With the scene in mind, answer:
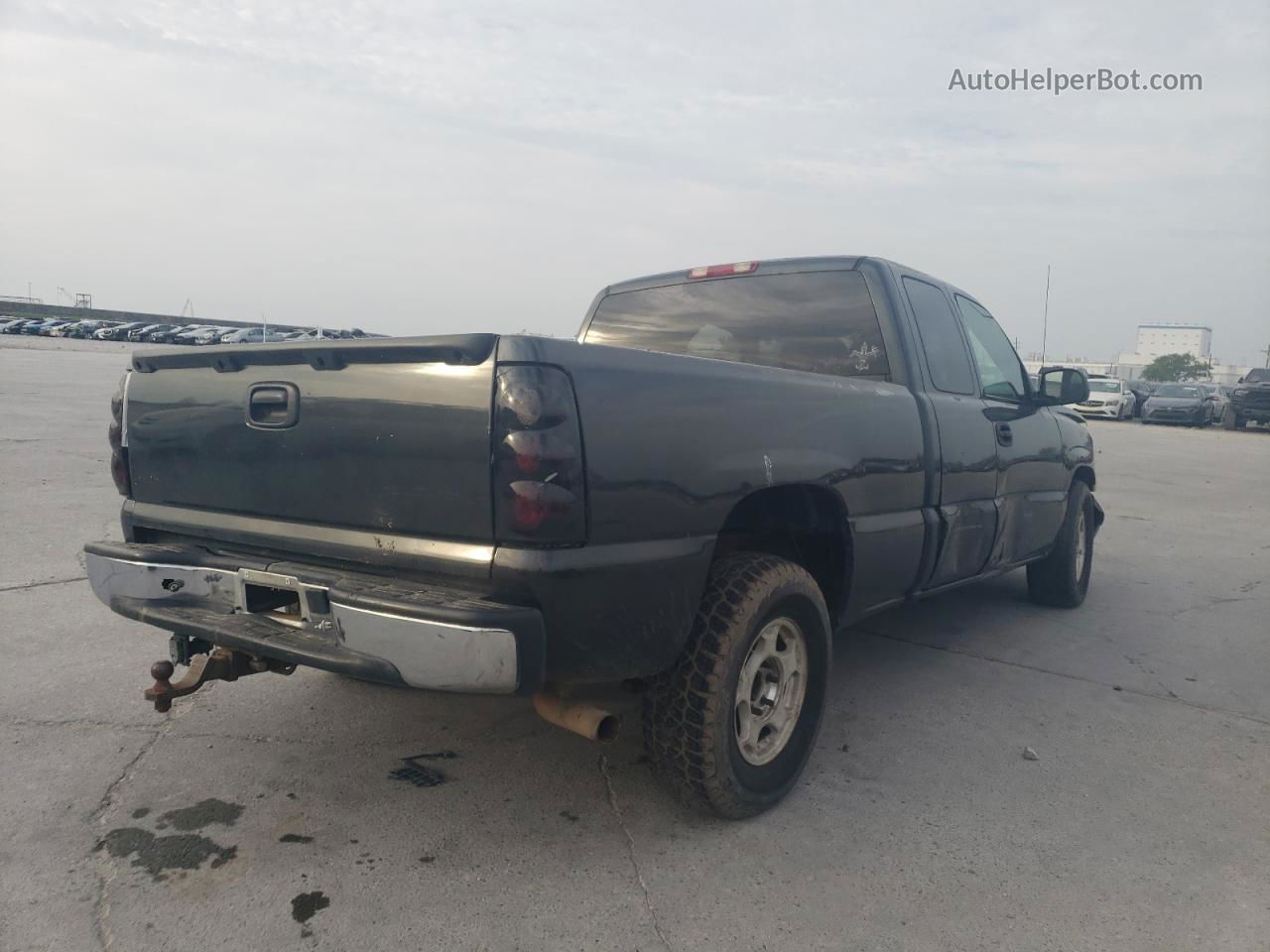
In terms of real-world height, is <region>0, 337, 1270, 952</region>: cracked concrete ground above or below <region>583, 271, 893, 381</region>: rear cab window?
below

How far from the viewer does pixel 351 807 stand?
309cm

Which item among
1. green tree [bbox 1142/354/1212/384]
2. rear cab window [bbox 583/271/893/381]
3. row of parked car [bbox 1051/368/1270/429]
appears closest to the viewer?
rear cab window [bbox 583/271/893/381]

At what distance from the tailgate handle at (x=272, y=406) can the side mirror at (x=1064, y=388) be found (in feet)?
13.2

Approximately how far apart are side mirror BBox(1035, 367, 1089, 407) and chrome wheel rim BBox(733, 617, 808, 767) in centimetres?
277

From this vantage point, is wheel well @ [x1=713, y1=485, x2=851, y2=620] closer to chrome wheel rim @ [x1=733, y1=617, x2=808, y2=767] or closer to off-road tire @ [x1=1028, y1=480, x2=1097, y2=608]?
chrome wheel rim @ [x1=733, y1=617, x2=808, y2=767]

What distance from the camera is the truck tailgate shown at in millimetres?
2516

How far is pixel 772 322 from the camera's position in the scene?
4359 mm

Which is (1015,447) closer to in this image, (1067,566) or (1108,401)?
(1067,566)

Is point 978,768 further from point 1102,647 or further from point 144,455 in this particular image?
point 144,455

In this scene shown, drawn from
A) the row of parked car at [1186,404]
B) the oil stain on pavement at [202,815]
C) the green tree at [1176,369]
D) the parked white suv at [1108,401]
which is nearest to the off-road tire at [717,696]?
the oil stain on pavement at [202,815]

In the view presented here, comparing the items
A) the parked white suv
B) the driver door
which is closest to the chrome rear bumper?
the driver door

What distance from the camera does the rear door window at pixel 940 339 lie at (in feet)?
14.4

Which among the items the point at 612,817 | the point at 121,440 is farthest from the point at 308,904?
the point at 121,440

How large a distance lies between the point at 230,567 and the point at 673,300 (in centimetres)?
254
